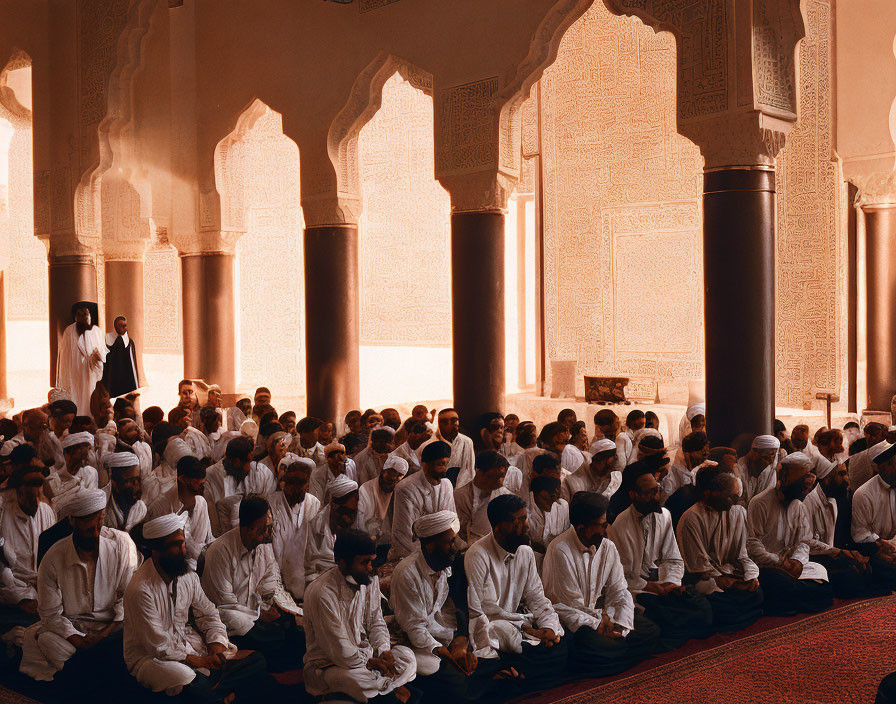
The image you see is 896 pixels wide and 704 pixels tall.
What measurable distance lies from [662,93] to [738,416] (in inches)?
269

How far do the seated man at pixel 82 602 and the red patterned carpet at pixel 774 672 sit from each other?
67.8 inches

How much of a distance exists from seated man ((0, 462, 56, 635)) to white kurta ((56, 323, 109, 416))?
488 centimetres

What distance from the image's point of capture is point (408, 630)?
4.02 m

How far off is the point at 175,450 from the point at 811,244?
25.4 feet

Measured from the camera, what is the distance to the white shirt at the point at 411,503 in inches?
215

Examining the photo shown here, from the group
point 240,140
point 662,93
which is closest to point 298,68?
point 240,140

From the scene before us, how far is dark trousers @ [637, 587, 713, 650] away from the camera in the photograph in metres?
4.62

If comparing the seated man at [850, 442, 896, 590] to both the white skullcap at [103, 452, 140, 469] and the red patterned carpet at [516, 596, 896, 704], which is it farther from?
the white skullcap at [103, 452, 140, 469]

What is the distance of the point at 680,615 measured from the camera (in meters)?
4.66

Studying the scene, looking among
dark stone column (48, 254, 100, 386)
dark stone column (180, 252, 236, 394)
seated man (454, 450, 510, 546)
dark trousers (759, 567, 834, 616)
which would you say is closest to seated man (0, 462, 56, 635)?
seated man (454, 450, 510, 546)

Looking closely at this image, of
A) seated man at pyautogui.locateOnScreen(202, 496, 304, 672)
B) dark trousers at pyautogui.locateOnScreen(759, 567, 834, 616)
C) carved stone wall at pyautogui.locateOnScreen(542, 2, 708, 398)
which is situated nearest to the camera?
seated man at pyautogui.locateOnScreen(202, 496, 304, 672)

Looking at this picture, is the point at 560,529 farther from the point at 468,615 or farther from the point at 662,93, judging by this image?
the point at 662,93

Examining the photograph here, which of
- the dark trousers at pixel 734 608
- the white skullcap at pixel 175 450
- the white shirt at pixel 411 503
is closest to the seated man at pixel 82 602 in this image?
the white shirt at pixel 411 503

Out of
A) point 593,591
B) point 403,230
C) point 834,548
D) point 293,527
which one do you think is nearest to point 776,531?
point 834,548
